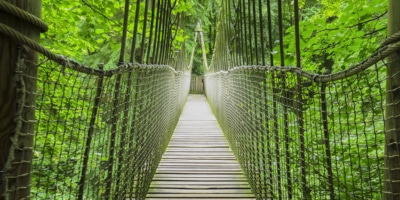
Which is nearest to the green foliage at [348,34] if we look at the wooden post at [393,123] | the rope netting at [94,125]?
the rope netting at [94,125]

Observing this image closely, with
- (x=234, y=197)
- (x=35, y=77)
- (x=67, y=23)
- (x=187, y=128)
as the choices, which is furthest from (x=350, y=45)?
(x=187, y=128)

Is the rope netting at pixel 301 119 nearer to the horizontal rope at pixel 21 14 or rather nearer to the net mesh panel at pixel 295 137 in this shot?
the net mesh panel at pixel 295 137

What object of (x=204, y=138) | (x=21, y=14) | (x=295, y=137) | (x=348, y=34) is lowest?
(x=204, y=138)

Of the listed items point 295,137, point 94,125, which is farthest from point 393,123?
point 295,137

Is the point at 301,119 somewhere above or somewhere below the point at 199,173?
above

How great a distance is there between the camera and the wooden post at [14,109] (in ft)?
1.97

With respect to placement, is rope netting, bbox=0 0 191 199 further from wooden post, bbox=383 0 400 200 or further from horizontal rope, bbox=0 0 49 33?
wooden post, bbox=383 0 400 200

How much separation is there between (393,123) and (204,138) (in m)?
3.86

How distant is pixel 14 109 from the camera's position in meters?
0.62

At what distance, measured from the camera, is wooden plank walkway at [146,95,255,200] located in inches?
96.7

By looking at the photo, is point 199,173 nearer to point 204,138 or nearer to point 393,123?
point 204,138

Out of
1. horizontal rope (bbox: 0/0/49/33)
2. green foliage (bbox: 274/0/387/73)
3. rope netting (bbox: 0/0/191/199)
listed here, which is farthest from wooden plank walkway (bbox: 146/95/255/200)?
horizontal rope (bbox: 0/0/49/33)

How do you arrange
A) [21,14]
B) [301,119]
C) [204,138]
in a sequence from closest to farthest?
1. [21,14]
2. [301,119]
3. [204,138]

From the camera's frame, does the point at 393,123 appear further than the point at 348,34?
No
